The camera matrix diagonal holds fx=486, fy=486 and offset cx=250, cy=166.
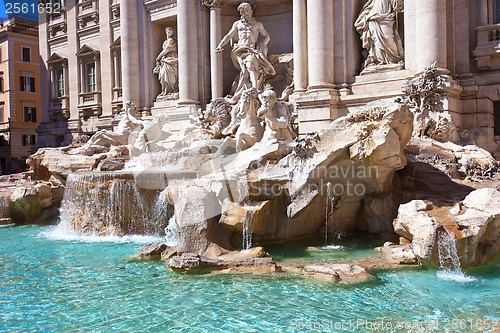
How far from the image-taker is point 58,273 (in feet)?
23.6

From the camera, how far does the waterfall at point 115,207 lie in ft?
32.8

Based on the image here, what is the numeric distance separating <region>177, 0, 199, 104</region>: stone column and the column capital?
1.44 feet

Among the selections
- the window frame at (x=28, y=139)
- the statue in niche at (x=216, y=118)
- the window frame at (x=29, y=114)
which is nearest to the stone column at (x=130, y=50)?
the statue in niche at (x=216, y=118)

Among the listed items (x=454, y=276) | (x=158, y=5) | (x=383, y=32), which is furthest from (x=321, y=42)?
(x=454, y=276)

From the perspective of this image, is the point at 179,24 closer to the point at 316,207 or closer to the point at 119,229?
the point at 119,229

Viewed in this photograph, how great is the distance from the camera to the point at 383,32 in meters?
12.3

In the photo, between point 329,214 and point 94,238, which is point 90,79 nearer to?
point 94,238

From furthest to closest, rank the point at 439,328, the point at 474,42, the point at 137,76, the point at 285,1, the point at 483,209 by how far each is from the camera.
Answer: the point at 137,76 → the point at 285,1 → the point at 474,42 → the point at 483,209 → the point at 439,328

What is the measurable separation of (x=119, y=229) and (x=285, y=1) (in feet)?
29.9

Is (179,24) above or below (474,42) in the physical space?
above

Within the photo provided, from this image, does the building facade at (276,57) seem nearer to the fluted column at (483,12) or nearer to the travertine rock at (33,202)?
the fluted column at (483,12)

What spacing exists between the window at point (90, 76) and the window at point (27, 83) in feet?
47.1

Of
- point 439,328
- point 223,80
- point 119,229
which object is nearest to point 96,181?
point 119,229

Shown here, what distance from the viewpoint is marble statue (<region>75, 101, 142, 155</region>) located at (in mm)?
14762
